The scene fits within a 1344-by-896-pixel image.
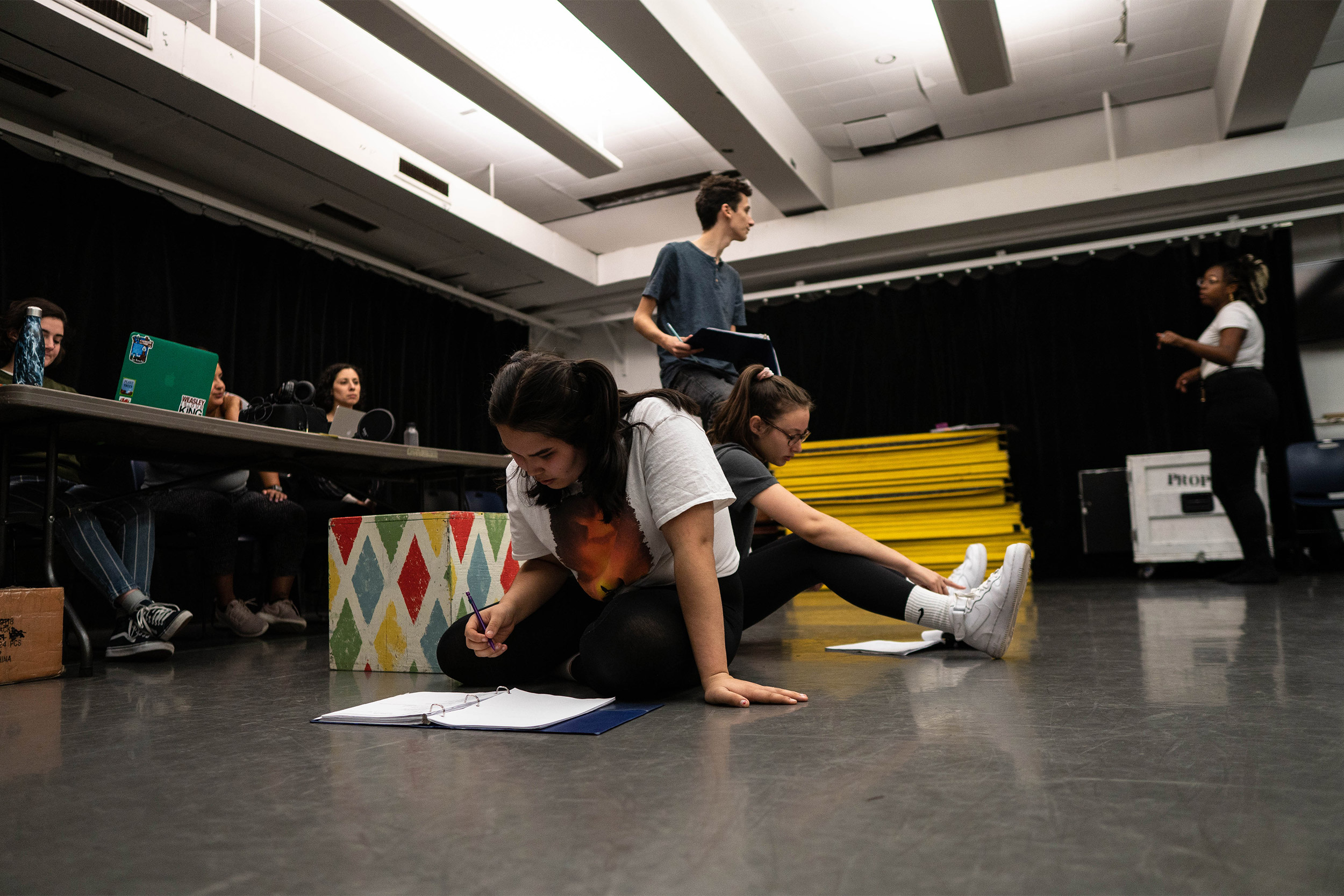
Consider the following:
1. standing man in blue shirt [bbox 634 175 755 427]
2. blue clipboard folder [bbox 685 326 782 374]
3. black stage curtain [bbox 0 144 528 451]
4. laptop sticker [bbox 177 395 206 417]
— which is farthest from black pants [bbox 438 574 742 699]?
black stage curtain [bbox 0 144 528 451]

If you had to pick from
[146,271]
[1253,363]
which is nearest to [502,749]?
[1253,363]

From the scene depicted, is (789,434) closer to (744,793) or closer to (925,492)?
(744,793)

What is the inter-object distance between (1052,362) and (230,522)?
5.26 metres

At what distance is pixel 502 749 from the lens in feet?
3.89

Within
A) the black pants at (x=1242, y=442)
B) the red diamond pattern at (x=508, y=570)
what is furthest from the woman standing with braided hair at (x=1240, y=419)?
the red diamond pattern at (x=508, y=570)

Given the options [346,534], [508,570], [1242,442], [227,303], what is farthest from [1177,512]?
[227,303]

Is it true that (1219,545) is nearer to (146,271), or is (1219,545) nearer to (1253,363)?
(1253,363)

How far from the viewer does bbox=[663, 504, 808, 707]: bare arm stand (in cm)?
140

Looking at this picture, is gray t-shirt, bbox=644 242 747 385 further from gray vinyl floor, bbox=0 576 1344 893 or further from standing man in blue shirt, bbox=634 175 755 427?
gray vinyl floor, bbox=0 576 1344 893

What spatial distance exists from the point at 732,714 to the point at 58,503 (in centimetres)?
236

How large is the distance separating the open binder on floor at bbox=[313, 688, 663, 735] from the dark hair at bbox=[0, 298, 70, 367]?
5.77ft

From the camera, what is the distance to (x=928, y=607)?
1906 millimetres

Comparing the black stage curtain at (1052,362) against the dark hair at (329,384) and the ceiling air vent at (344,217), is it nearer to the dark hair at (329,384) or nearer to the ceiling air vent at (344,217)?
the ceiling air vent at (344,217)

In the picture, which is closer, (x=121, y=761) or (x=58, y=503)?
(x=121, y=761)
